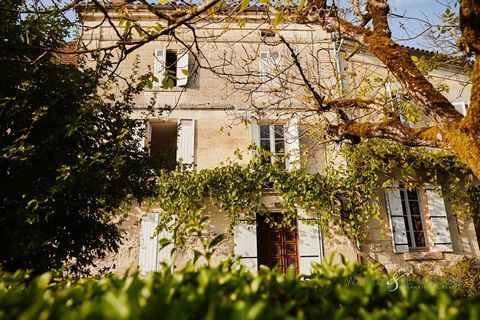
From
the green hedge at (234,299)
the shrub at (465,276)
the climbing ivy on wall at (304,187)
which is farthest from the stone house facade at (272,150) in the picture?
the green hedge at (234,299)

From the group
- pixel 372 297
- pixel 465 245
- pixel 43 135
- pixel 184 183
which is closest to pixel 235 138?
pixel 184 183

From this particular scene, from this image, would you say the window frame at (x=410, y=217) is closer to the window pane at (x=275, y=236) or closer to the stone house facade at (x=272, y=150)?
the stone house facade at (x=272, y=150)

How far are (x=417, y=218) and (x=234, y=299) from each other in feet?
32.2

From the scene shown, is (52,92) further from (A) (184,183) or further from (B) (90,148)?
(A) (184,183)

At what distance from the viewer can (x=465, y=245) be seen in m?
8.95

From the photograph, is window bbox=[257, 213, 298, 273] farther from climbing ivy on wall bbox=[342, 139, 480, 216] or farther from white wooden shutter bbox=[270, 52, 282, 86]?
white wooden shutter bbox=[270, 52, 282, 86]

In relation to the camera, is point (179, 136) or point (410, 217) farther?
point (410, 217)

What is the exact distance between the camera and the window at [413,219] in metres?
9.01

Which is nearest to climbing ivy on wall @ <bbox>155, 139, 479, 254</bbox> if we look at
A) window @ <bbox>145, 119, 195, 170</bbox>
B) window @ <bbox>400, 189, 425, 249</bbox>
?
window @ <bbox>400, 189, 425, 249</bbox>

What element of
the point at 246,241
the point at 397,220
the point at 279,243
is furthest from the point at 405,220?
the point at 246,241

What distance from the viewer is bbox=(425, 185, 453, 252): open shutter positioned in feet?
28.6

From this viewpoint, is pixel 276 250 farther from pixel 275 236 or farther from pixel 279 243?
pixel 275 236

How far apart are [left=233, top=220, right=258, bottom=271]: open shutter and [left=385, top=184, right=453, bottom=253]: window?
373cm

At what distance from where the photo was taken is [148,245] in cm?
802
